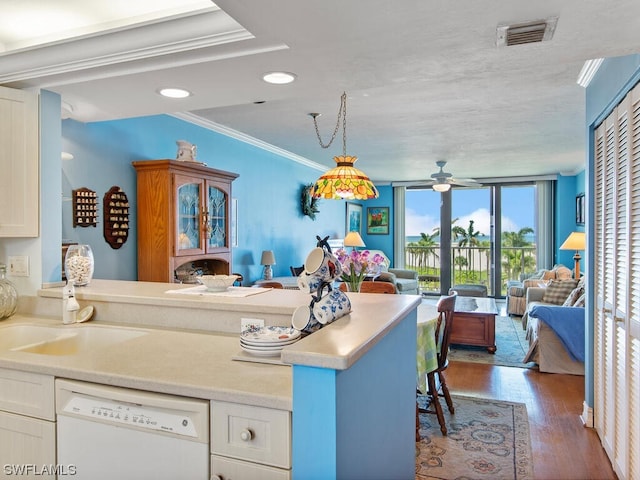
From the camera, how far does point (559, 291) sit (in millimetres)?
5438

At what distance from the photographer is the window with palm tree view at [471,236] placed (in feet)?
30.0

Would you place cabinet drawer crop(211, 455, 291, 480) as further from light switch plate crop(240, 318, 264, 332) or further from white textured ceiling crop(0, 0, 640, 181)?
white textured ceiling crop(0, 0, 640, 181)

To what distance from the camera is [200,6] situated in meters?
2.02

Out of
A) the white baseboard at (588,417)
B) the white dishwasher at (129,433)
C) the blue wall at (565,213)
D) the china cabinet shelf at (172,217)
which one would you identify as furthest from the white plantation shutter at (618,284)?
the blue wall at (565,213)

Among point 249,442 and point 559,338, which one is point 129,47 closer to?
point 249,442

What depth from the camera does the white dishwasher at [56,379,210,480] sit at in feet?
4.43

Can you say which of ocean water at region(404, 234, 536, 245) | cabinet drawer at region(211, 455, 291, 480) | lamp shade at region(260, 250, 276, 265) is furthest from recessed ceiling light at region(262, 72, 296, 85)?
ocean water at region(404, 234, 536, 245)

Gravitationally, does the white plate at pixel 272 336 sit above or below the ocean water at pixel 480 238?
below

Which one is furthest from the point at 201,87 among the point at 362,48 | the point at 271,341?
the point at 271,341

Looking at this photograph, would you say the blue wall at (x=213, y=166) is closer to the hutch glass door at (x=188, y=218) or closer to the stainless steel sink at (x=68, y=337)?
the hutch glass door at (x=188, y=218)

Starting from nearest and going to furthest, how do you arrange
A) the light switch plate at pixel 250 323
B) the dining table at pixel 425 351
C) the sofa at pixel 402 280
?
the light switch plate at pixel 250 323 < the dining table at pixel 425 351 < the sofa at pixel 402 280

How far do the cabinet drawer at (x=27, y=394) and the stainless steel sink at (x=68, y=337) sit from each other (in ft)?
1.42

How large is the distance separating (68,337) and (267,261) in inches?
134

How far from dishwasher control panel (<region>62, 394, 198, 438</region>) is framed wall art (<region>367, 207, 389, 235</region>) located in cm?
893
